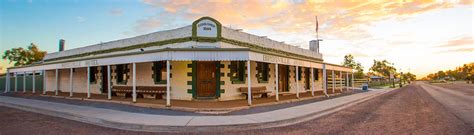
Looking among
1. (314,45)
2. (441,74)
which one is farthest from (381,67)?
(441,74)

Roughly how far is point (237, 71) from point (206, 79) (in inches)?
80.3

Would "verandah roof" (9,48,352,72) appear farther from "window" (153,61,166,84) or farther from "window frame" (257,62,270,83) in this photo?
"window frame" (257,62,270,83)

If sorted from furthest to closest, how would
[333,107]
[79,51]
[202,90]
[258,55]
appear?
1. [79,51]
2. [202,90]
3. [258,55]
4. [333,107]

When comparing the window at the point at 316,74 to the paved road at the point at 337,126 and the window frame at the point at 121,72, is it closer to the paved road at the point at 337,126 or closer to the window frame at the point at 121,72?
the window frame at the point at 121,72

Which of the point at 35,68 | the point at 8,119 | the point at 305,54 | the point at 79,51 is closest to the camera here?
the point at 8,119

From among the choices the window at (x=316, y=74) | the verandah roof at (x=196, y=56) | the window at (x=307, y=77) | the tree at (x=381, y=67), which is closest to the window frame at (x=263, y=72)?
the verandah roof at (x=196, y=56)

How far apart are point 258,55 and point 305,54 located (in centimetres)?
1481

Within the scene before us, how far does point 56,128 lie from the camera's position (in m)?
7.80

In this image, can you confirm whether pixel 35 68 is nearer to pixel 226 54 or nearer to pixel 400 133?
pixel 226 54

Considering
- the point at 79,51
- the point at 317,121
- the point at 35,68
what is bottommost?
the point at 317,121

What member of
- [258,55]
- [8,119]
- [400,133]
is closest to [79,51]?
[8,119]

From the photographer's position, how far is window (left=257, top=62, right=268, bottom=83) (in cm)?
1825

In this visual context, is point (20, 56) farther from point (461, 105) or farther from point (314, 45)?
point (461, 105)

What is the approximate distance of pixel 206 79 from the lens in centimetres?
1514
